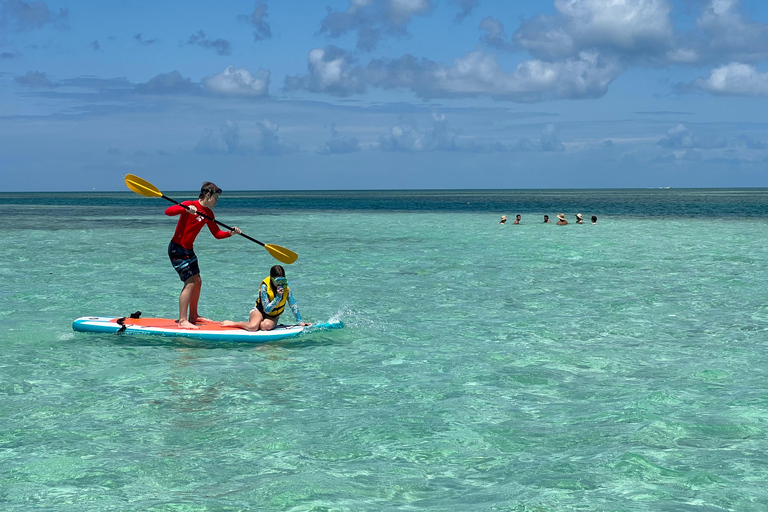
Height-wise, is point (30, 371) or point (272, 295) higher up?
point (272, 295)

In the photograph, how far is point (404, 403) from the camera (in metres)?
8.58

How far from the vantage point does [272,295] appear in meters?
11.7

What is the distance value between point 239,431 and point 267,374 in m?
2.33

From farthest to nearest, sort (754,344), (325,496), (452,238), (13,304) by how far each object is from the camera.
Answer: (452,238) → (13,304) → (754,344) → (325,496)

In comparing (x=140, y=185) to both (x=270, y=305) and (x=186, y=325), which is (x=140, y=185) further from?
(x=270, y=305)

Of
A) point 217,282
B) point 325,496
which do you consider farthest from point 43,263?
point 325,496

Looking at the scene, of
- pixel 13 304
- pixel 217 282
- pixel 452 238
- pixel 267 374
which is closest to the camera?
pixel 267 374

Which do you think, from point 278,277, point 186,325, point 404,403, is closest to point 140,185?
point 186,325

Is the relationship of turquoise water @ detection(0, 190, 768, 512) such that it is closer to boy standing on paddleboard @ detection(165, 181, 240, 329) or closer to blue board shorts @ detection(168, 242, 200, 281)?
boy standing on paddleboard @ detection(165, 181, 240, 329)

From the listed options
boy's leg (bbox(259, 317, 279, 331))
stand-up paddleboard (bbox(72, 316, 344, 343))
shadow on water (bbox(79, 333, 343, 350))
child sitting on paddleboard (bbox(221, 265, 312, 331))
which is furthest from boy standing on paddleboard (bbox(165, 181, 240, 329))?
boy's leg (bbox(259, 317, 279, 331))

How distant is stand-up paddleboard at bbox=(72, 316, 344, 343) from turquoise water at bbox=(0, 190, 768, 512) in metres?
0.17

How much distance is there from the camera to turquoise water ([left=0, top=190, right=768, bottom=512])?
619 centimetres

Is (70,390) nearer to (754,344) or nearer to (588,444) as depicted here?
(588,444)

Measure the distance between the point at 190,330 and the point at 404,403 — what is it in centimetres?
453
